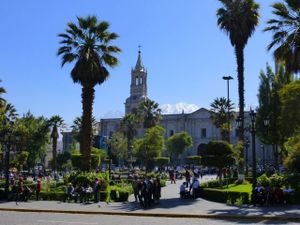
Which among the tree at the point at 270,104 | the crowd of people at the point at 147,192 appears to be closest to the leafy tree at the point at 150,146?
the tree at the point at 270,104

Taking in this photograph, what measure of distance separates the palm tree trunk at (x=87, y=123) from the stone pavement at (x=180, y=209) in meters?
8.16

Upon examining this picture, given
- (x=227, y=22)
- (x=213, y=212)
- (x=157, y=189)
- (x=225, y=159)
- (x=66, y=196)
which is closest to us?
(x=213, y=212)

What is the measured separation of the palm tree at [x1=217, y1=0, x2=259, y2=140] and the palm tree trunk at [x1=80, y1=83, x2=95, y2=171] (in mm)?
12648

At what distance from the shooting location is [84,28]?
34188 millimetres

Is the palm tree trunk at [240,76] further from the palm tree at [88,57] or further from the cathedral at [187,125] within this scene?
the cathedral at [187,125]

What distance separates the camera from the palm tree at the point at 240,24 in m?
39.9

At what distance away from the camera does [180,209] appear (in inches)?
809

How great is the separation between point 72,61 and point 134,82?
8169cm

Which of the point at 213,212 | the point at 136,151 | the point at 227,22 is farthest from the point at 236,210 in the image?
the point at 136,151

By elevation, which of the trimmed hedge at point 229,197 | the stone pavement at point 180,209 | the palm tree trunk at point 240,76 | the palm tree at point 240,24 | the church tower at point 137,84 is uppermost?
the church tower at point 137,84

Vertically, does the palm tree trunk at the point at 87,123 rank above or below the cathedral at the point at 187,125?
below

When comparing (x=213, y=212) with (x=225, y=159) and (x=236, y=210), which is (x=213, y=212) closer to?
(x=236, y=210)

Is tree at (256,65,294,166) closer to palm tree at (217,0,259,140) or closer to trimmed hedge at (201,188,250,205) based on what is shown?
palm tree at (217,0,259,140)

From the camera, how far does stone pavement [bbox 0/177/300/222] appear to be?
1803 centimetres
